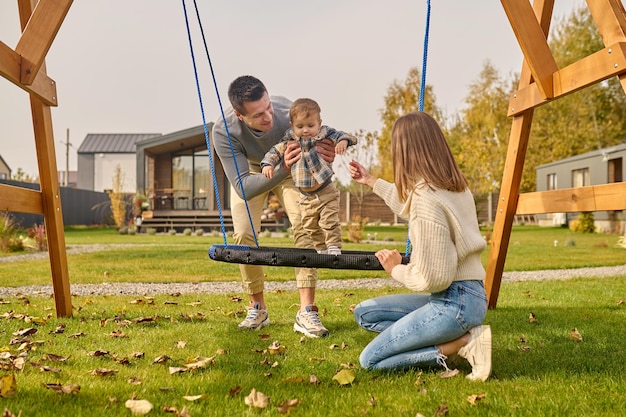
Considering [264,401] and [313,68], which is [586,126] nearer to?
[313,68]

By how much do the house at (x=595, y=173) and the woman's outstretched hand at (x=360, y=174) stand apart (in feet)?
58.5

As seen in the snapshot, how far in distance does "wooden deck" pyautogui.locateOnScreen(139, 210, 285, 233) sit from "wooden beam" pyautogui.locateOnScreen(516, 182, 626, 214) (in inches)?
674

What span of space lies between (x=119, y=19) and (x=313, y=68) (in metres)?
1.55

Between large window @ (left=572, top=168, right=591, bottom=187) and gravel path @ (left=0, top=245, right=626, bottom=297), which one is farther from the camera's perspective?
large window @ (left=572, top=168, right=591, bottom=187)

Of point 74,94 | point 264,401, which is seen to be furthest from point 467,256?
point 74,94

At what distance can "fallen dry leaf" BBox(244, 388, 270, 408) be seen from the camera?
7.25 feet

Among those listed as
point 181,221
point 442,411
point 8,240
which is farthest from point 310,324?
point 181,221

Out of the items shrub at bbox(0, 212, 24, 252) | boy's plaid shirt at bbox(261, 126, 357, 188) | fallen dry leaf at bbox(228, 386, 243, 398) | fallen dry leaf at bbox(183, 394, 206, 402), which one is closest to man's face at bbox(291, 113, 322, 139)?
boy's plaid shirt at bbox(261, 126, 357, 188)

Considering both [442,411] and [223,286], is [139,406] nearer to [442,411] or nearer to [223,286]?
[442,411]

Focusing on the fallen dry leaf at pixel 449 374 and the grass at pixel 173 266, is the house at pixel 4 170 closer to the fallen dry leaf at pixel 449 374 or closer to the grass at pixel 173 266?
the grass at pixel 173 266

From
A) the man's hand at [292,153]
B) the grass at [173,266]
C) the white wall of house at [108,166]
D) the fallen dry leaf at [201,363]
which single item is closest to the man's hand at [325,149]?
the man's hand at [292,153]

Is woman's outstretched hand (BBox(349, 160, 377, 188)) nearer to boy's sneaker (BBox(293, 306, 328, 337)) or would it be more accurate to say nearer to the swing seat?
the swing seat

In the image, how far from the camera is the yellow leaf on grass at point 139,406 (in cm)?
212

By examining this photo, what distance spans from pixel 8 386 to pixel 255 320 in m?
1.79
